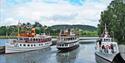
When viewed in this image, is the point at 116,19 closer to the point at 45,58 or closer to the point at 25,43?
the point at 45,58

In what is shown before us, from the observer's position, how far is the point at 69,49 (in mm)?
92438

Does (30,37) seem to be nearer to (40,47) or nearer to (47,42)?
(40,47)

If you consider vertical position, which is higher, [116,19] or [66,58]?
[116,19]

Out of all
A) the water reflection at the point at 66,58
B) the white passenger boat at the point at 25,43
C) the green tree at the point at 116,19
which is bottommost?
the water reflection at the point at 66,58

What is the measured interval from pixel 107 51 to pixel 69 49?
36.9m

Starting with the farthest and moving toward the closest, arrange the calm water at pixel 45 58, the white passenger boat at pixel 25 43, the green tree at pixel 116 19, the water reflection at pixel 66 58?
the white passenger boat at pixel 25 43, the green tree at pixel 116 19, the water reflection at pixel 66 58, the calm water at pixel 45 58

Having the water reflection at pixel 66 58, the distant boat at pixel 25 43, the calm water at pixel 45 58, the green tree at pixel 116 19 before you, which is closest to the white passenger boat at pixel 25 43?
the distant boat at pixel 25 43

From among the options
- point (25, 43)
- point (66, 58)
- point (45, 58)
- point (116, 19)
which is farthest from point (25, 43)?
point (116, 19)

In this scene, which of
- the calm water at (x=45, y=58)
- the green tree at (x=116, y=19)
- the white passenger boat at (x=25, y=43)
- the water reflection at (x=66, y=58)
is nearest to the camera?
the calm water at (x=45, y=58)

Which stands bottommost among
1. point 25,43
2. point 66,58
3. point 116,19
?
point 66,58

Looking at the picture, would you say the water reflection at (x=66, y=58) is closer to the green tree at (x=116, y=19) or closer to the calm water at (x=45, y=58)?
the calm water at (x=45, y=58)

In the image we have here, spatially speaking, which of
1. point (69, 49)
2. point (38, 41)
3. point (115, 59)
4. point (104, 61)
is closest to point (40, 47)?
point (38, 41)

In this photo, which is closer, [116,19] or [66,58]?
[66,58]

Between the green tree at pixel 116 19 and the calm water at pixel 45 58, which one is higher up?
the green tree at pixel 116 19
